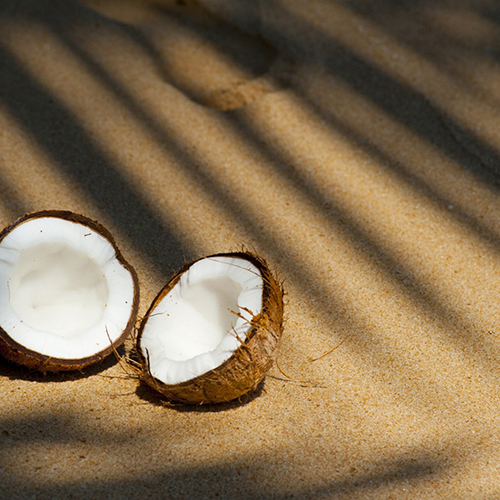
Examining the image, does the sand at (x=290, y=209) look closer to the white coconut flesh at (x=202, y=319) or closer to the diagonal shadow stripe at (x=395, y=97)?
the diagonal shadow stripe at (x=395, y=97)

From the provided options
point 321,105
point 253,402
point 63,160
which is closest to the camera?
point 253,402

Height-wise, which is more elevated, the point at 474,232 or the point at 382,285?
the point at 474,232

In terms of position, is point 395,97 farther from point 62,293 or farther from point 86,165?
point 62,293

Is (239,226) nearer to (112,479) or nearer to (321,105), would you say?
(321,105)

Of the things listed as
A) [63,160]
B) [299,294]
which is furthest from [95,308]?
[63,160]

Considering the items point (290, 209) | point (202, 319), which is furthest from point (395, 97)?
point (202, 319)

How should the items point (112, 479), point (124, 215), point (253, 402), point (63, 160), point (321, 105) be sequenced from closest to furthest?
1. point (112, 479)
2. point (253, 402)
3. point (124, 215)
4. point (63, 160)
5. point (321, 105)

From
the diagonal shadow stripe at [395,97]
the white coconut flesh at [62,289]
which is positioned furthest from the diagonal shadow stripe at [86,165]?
the diagonal shadow stripe at [395,97]
